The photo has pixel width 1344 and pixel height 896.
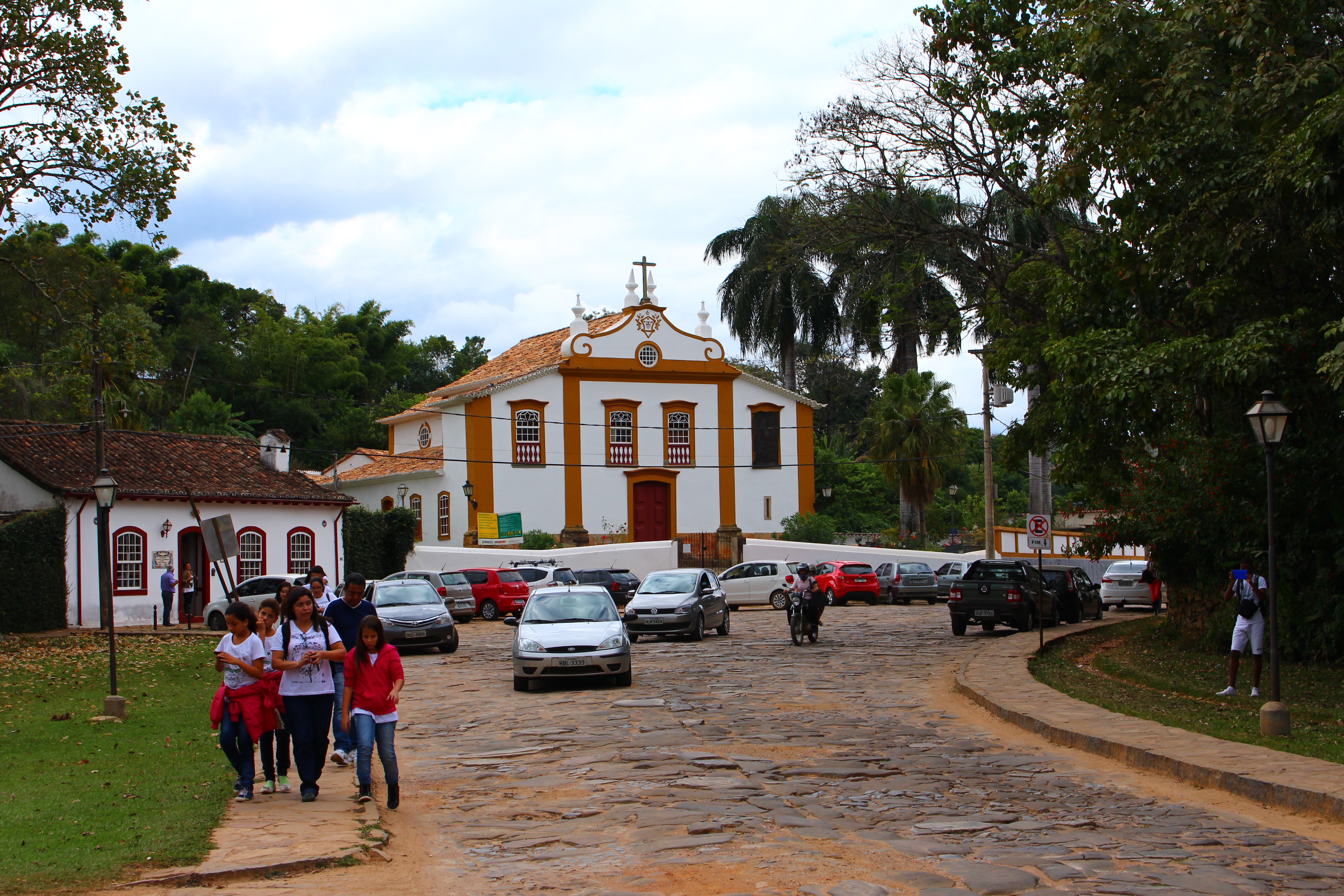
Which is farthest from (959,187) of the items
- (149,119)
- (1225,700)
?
(149,119)

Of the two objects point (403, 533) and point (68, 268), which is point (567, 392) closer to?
point (403, 533)

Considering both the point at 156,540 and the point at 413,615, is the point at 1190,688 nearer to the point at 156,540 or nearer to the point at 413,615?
the point at 413,615

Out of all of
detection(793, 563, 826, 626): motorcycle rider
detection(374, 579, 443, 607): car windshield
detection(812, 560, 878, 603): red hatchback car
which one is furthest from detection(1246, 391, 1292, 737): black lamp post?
detection(812, 560, 878, 603): red hatchback car

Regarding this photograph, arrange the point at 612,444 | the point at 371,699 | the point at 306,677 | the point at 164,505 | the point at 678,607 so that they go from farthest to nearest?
the point at 612,444 < the point at 164,505 < the point at 678,607 < the point at 306,677 < the point at 371,699

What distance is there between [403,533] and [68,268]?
18023mm

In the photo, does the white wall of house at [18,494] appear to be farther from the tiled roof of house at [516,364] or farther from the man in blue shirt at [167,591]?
the tiled roof of house at [516,364]

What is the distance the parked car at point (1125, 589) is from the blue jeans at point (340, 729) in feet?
102

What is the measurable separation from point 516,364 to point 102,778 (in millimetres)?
43945

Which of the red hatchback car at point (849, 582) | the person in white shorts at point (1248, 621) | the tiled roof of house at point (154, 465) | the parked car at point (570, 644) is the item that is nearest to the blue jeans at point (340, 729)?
the parked car at point (570, 644)

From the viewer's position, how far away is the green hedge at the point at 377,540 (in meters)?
40.4

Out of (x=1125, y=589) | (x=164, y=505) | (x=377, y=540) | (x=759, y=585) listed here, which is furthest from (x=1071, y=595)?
(x=164, y=505)

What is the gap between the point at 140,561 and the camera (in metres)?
33.5

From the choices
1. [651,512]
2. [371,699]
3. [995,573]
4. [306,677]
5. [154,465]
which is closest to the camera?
[371,699]

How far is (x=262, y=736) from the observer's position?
30.6ft
